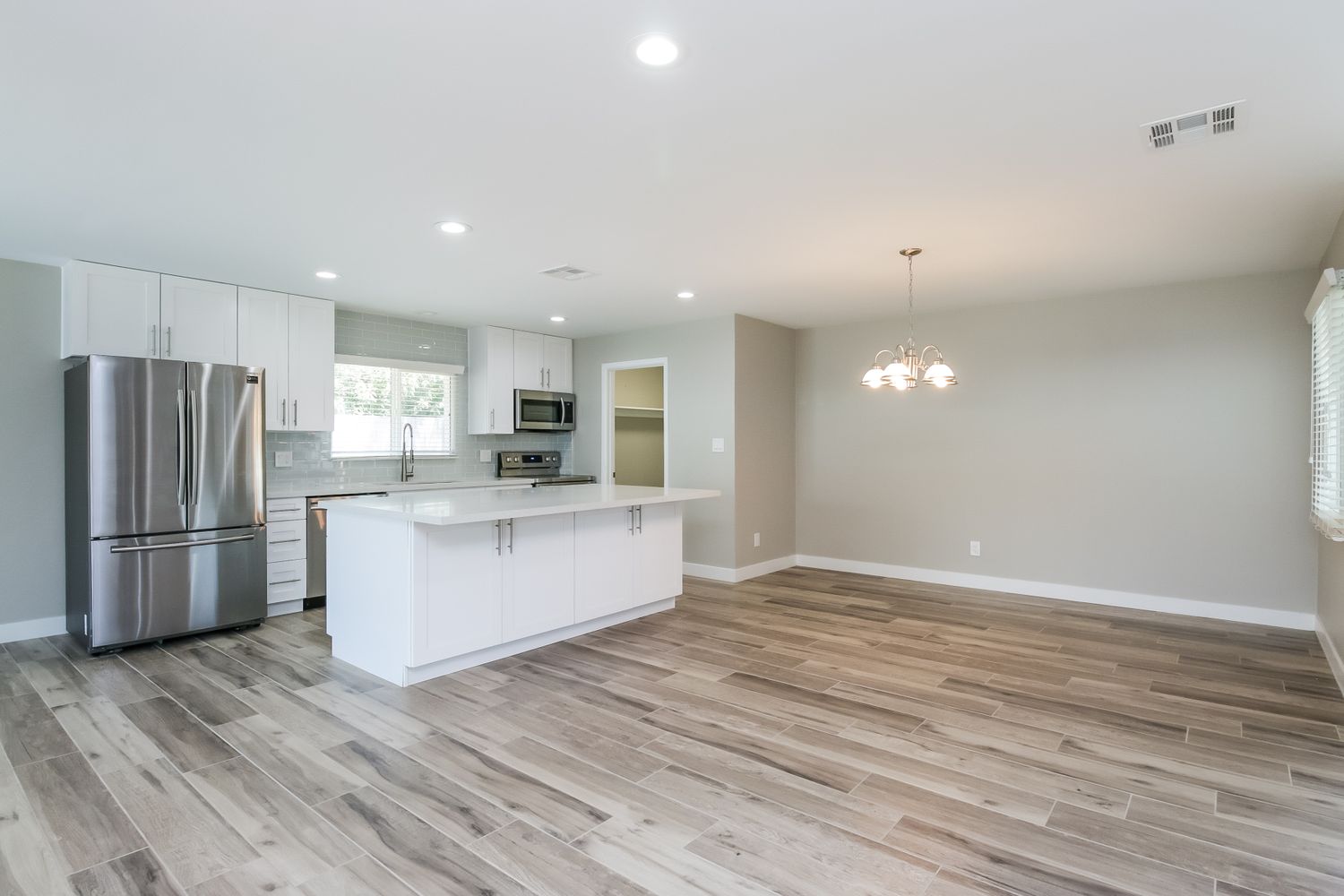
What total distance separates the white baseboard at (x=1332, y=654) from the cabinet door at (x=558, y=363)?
6.10 metres

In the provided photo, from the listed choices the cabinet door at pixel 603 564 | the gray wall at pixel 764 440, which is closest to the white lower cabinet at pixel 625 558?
the cabinet door at pixel 603 564

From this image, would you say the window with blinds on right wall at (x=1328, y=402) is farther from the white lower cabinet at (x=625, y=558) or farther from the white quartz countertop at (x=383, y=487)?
the white quartz countertop at (x=383, y=487)

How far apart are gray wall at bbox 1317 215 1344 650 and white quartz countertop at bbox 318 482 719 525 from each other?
11.3 ft

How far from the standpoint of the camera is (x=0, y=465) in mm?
4133

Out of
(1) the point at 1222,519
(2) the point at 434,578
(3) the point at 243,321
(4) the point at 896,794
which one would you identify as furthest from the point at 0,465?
(1) the point at 1222,519

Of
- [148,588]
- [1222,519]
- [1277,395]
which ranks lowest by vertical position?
[148,588]

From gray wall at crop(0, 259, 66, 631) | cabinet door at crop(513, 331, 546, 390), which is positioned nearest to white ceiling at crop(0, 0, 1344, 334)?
gray wall at crop(0, 259, 66, 631)

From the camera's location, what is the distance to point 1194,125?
2447 millimetres

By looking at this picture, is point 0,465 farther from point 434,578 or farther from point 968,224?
point 968,224

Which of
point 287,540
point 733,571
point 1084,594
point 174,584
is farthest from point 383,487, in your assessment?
point 1084,594

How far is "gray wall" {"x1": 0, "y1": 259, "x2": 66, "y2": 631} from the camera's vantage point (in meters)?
4.16

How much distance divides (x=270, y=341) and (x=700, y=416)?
346 centimetres

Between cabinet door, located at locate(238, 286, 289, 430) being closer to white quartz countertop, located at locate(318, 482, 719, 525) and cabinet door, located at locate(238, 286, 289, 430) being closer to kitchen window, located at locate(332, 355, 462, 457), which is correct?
kitchen window, located at locate(332, 355, 462, 457)

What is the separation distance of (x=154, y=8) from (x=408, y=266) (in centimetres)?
255
